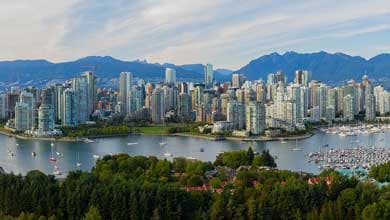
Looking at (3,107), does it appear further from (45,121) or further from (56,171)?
(56,171)

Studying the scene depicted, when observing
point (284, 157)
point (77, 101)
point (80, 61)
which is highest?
point (80, 61)

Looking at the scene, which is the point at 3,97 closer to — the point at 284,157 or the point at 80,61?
the point at 284,157

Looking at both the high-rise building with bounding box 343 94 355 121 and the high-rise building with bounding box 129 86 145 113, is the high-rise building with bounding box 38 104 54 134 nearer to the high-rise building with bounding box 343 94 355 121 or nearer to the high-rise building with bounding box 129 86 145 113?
the high-rise building with bounding box 129 86 145 113

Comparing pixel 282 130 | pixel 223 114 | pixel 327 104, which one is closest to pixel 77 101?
pixel 223 114

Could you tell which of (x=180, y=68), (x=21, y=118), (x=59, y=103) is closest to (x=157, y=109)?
(x=59, y=103)

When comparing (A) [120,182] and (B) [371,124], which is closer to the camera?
(A) [120,182]

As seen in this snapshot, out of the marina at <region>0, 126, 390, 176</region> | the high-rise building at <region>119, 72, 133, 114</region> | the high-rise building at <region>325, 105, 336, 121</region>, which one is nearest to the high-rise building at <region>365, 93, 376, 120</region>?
the high-rise building at <region>325, 105, 336, 121</region>
